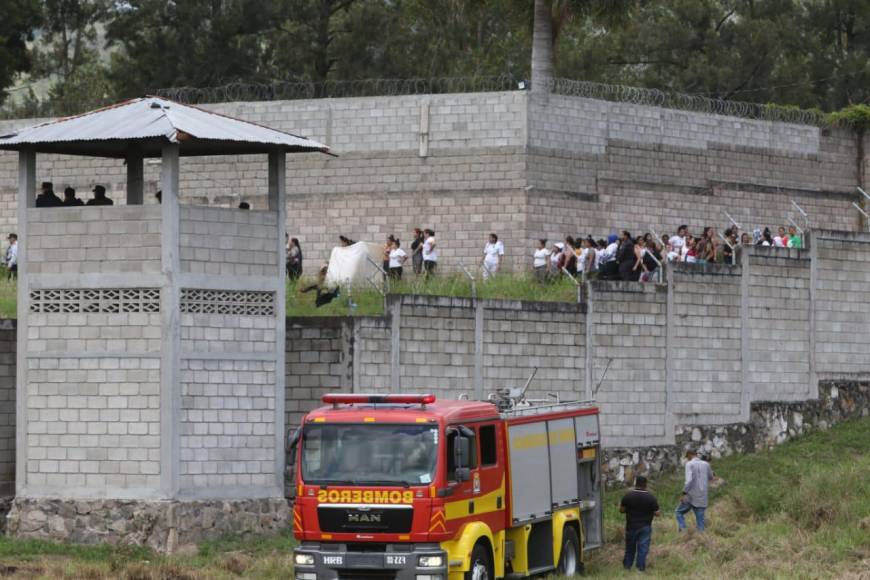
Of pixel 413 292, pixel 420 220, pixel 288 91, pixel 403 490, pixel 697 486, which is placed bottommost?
pixel 697 486

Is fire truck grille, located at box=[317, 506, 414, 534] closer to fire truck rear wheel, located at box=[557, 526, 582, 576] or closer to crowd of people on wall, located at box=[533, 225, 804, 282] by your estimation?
fire truck rear wheel, located at box=[557, 526, 582, 576]

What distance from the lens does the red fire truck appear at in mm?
20609

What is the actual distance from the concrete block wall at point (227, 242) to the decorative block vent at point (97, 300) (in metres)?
0.71

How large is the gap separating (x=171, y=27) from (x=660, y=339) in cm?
2644

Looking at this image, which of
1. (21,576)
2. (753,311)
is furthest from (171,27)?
(21,576)

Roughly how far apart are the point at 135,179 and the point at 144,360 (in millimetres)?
3923

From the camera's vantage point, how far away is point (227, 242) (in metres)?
25.9

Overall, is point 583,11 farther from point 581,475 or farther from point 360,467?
point 360,467

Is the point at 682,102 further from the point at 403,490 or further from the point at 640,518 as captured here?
the point at 403,490

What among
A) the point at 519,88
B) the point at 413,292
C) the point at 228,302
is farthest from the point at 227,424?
the point at 519,88

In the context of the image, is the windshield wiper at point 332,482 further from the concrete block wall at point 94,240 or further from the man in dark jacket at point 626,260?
the man in dark jacket at point 626,260

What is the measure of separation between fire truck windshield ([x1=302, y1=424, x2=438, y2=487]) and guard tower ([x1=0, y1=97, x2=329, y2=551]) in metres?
4.42

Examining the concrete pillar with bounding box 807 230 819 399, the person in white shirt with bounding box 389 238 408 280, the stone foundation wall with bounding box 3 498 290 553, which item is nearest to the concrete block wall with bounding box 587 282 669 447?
the concrete pillar with bounding box 807 230 819 399

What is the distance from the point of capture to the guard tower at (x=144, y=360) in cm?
2503
